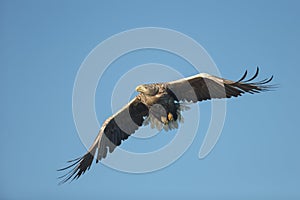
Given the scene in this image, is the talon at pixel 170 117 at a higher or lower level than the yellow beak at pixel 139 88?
lower

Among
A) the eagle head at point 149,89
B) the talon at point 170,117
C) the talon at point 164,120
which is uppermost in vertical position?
the eagle head at point 149,89

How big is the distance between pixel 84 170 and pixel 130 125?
5.84 ft

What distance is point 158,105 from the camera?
1980 centimetres

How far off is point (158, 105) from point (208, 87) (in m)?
1.38

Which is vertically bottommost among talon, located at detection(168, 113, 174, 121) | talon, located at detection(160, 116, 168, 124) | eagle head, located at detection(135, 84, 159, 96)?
talon, located at detection(160, 116, 168, 124)

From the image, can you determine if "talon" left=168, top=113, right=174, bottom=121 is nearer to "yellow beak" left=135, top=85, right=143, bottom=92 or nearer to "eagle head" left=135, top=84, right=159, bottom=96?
"eagle head" left=135, top=84, right=159, bottom=96

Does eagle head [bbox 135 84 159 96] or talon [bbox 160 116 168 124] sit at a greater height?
eagle head [bbox 135 84 159 96]

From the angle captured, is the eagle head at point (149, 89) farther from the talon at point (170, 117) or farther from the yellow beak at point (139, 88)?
the talon at point (170, 117)

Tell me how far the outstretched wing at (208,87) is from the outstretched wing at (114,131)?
1.22m

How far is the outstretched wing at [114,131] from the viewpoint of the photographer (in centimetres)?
2055

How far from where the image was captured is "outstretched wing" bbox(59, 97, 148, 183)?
67.4 ft

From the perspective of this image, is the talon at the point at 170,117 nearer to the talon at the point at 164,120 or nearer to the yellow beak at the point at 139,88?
the talon at the point at 164,120

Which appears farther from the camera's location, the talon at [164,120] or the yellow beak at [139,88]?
the talon at [164,120]

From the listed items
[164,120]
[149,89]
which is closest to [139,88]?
[149,89]
